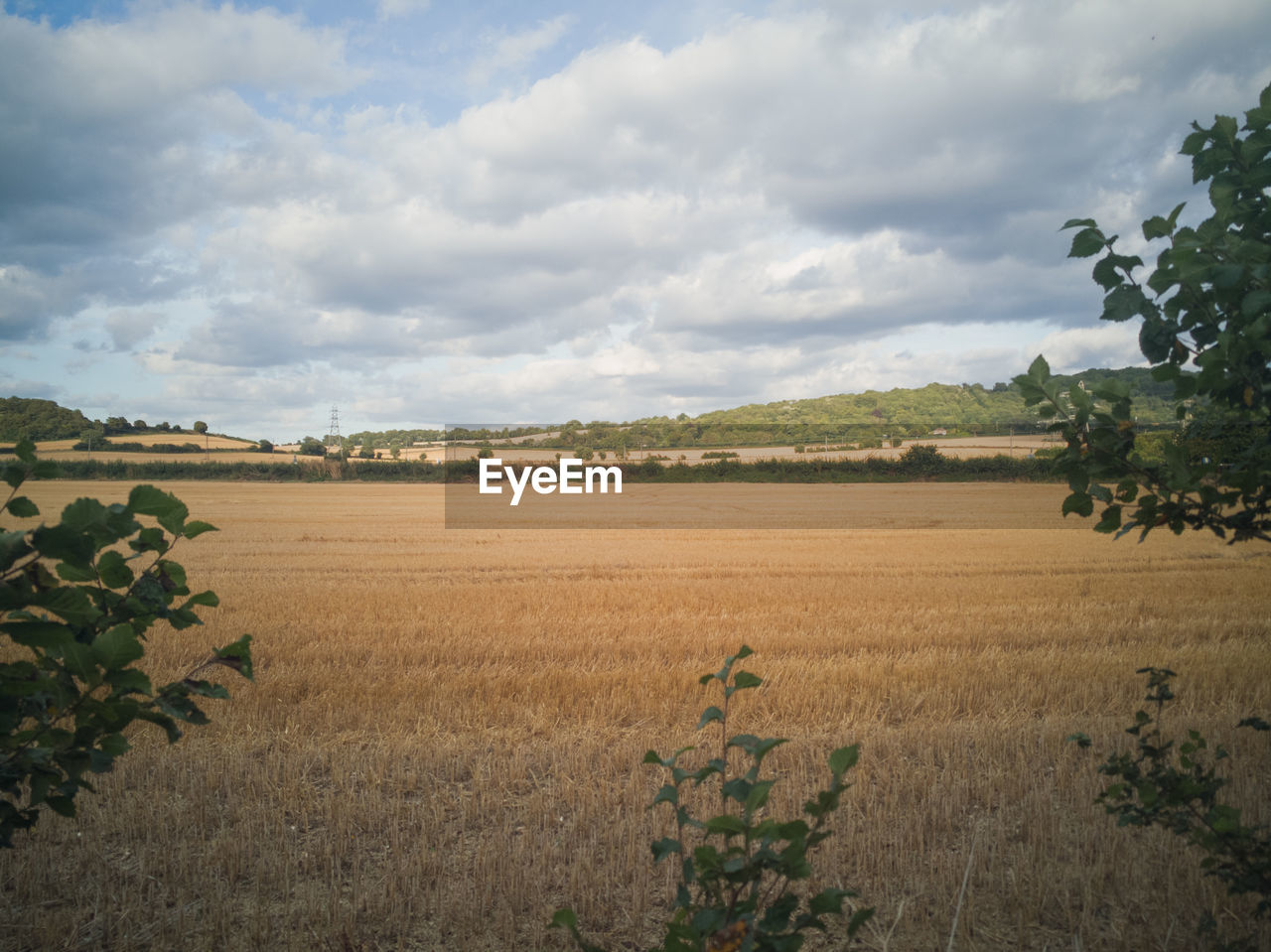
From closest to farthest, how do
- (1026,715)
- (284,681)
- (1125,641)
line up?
(1026,715), (284,681), (1125,641)

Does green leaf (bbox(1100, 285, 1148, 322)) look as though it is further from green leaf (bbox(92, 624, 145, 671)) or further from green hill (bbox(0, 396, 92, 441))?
green hill (bbox(0, 396, 92, 441))

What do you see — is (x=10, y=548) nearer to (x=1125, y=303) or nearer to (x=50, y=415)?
(x=1125, y=303)

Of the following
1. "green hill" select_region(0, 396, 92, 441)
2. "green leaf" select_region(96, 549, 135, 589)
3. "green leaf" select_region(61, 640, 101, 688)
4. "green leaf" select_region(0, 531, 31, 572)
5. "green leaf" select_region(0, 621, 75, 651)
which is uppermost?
"green hill" select_region(0, 396, 92, 441)

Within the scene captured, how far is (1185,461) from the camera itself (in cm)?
283

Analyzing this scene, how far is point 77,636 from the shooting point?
7.94ft

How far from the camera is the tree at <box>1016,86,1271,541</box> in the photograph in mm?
2568

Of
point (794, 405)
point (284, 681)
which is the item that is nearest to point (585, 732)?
point (284, 681)

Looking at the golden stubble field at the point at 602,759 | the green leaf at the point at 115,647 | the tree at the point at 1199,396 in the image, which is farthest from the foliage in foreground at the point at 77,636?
the tree at the point at 1199,396

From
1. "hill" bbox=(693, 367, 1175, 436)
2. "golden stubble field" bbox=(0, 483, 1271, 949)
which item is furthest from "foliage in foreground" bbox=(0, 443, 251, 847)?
"hill" bbox=(693, 367, 1175, 436)

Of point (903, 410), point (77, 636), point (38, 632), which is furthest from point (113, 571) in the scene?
point (903, 410)

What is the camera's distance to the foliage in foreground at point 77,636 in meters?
1.89

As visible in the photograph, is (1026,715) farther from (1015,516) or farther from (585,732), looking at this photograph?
(1015,516)

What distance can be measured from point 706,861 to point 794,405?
87290 mm

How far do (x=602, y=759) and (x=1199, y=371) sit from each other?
5185 mm
